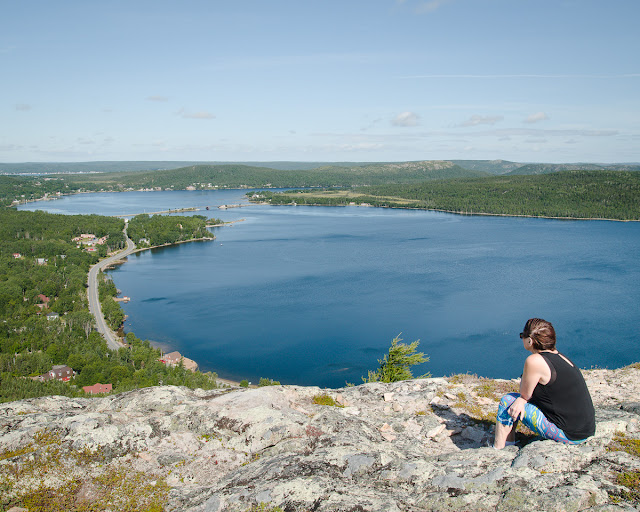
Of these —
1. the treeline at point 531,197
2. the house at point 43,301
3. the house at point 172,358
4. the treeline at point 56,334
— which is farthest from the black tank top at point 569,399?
the treeline at point 531,197

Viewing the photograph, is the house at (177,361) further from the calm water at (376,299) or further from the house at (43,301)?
the house at (43,301)

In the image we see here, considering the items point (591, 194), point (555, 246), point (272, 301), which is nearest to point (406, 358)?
point (272, 301)

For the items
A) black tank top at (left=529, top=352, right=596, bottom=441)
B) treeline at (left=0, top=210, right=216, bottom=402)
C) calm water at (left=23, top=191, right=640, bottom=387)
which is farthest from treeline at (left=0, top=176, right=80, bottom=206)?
black tank top at (left=529, top=352, right=596, bottom=441)

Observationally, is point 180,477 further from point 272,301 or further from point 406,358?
point 272,301

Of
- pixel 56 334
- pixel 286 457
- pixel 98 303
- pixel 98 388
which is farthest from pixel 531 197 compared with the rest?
pixel 286 457

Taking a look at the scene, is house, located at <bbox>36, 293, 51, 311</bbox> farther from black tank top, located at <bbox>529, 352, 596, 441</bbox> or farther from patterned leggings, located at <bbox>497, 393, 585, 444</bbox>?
black tank top, located at <bbox>529, 352, 596, 441</bbox>

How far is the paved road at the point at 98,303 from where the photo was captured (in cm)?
3817

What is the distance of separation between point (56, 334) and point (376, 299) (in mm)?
28472

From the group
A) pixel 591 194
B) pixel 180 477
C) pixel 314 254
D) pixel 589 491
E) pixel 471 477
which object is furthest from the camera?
pixel 591 194

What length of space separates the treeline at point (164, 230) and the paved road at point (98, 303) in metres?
6.93

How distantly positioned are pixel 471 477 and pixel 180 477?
2.70 metres

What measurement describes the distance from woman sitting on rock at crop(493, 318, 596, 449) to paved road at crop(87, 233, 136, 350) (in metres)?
36.7

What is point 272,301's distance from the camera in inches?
1852

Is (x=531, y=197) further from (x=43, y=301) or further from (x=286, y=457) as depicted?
(x=286, y=457)
